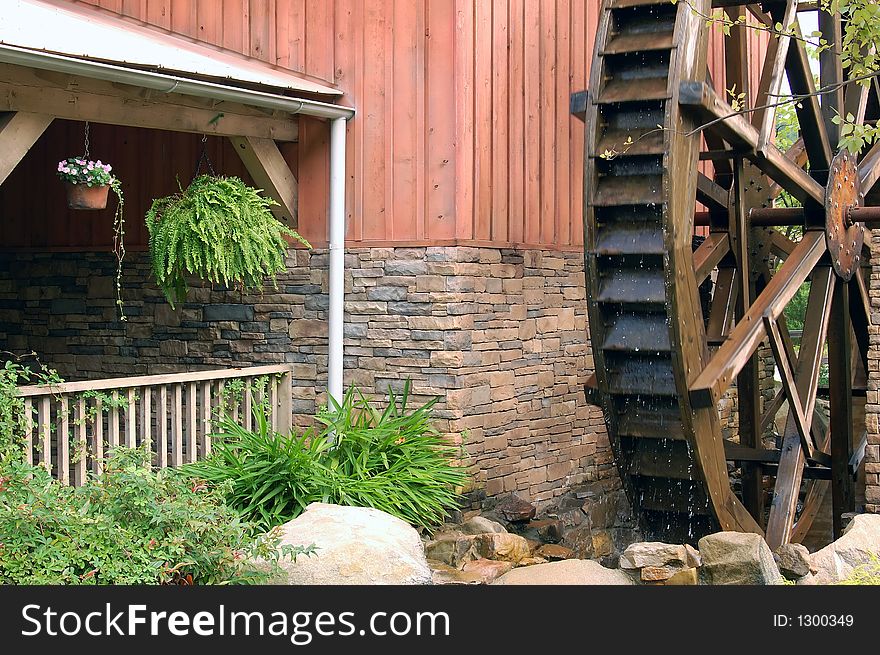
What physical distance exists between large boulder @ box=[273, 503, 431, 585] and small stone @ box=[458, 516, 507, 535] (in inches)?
45.2

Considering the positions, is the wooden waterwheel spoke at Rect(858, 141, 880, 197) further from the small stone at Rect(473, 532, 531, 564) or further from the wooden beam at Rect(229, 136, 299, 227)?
the wooden beam at Rect(229, 136, 299, 227)

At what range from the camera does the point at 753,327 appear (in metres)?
6.44

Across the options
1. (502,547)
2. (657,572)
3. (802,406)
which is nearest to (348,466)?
(502,547)

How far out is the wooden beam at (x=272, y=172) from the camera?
23.7 feet

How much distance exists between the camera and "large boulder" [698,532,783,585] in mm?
5078

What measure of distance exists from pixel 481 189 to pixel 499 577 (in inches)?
99.1

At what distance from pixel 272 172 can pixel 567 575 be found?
3.44 metres

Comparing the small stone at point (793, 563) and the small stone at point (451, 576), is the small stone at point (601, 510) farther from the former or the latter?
the small stone at point (793, 563)

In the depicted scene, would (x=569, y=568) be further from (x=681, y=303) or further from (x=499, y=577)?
(x=681, y=303)

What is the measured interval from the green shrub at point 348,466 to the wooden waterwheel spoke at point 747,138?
7.75 ft

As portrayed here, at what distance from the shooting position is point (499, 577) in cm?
588

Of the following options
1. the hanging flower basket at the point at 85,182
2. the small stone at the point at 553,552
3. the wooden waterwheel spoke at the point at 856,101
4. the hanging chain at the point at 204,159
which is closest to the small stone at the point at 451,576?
the small stone at the point at 553,552

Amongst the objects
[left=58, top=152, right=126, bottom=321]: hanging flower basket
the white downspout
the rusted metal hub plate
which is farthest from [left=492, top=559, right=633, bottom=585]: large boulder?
[left=58, top=152, right=126, bottom=321]: hanging flower basket

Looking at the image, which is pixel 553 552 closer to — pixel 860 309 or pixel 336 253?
pixel 336 253
